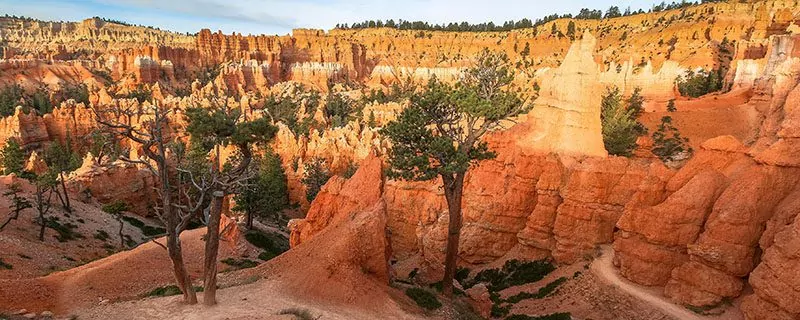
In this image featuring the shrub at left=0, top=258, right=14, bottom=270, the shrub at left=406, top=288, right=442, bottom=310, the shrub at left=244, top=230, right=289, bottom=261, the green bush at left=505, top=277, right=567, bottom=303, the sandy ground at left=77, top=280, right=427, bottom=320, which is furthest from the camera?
the shrub at left=244, top=230, right=289, bottom=261

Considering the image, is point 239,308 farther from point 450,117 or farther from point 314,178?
point 314,178

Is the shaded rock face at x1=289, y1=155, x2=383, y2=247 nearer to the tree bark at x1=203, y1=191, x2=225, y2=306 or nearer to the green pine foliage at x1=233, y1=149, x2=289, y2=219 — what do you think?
the green pine foliage at x1=233, y1=149, x2=289, y2=219

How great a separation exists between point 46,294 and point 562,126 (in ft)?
81.5

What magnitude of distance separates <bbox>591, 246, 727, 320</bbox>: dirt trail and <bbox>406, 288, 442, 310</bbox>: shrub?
293 inches

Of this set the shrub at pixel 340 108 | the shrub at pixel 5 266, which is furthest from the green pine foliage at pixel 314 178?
the shrub at pixel 340 108

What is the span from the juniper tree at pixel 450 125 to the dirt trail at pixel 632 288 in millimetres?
6633

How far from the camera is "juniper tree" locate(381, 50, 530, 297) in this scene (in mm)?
17906

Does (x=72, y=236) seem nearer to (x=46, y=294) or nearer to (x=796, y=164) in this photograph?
(x=46, y=294)

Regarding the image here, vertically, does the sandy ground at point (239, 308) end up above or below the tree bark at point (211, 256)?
below

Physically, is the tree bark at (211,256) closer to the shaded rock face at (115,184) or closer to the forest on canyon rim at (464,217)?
the forest on canyon rim at (464,217)

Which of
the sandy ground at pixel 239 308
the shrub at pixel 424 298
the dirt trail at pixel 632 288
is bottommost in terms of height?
the shrub at pixel 424 298

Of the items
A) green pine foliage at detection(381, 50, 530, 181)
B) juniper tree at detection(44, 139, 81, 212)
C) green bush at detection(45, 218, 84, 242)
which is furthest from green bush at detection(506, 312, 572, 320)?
juniper tree at detection(44, 139, 81, 212)

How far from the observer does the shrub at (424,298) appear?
58.2ft

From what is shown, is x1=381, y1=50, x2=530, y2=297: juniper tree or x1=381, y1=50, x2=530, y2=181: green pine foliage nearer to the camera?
x1=381, y1=50, x2=530, y2=181: green pine foliage
